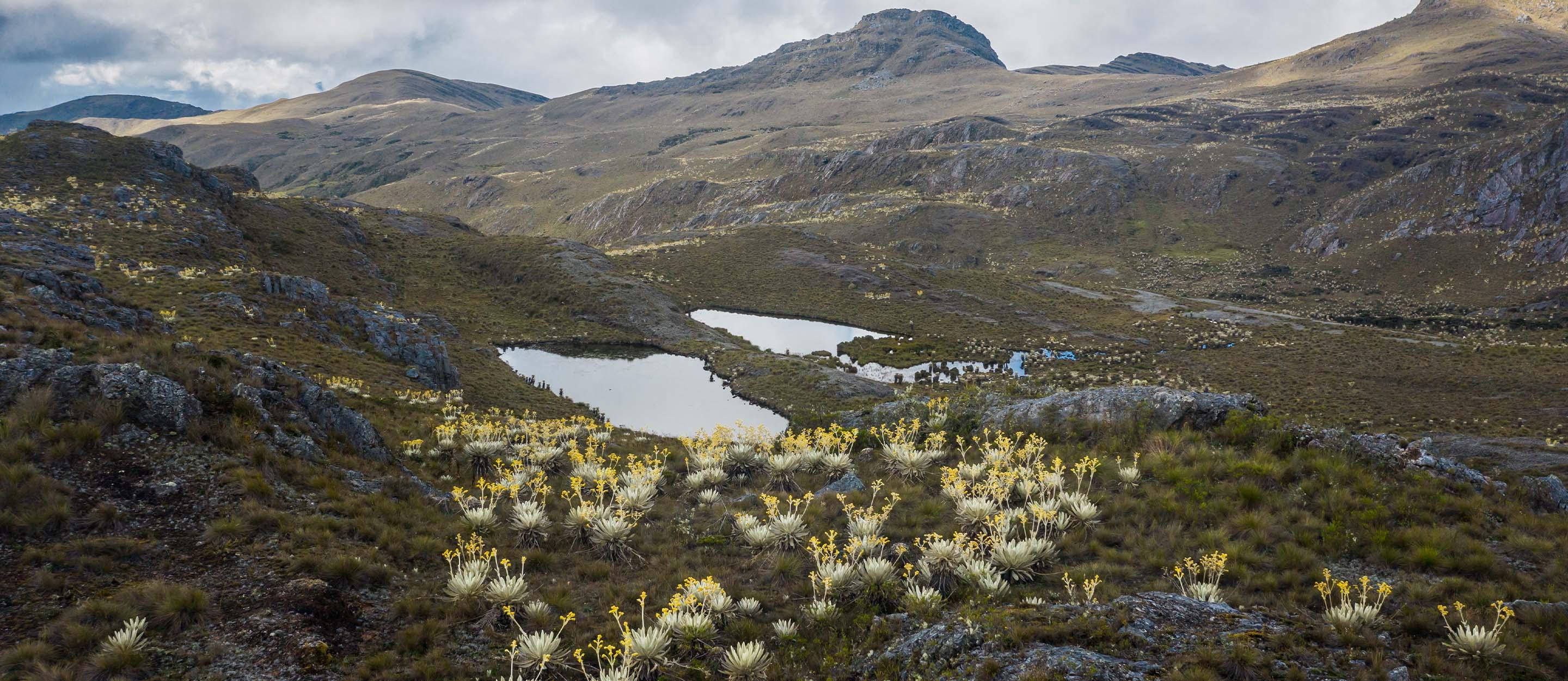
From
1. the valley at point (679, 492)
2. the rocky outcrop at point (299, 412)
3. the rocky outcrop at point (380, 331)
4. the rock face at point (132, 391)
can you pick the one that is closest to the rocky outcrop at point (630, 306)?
the valley at point (679, 492)

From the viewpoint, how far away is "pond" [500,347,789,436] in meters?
36.2

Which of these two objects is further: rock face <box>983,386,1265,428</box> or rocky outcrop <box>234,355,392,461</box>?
rock face <box>983,386,1265,428</box>

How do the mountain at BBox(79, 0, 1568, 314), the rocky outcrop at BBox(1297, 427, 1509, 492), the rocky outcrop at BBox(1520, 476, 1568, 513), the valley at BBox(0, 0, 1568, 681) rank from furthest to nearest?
the mountain at BBox(79, 0, 1568, 314), the rocky outcrop at BBox(1297, 427, 1509, 492), the rocky outcrop at BBox(1520, 476, 1568, 513), the valley at BBox(0, 0, 1568, 681)

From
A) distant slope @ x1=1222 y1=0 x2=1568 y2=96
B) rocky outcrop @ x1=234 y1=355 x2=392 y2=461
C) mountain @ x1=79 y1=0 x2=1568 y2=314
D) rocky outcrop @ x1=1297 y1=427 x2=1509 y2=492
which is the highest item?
distant slope @ x1=1222 y1=0 x2=1568 y2=96

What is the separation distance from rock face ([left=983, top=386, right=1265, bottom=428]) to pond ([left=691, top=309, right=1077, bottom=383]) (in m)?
30.8

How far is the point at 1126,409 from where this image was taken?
570 inches

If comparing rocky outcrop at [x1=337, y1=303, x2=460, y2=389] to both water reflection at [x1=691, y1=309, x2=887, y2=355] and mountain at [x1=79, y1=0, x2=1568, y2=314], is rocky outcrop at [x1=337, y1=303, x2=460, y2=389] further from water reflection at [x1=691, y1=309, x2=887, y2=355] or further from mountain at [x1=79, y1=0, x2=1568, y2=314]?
mountain at [x1=79, y1=0, x2=1568, y2=314]

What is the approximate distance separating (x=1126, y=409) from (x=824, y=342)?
1769 inches

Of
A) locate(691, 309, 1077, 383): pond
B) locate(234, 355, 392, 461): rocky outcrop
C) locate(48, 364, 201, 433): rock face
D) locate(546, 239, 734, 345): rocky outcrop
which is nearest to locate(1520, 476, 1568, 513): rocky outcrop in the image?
locate(234, 355, 392, 461): rocky outcrop

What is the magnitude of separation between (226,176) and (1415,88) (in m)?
224

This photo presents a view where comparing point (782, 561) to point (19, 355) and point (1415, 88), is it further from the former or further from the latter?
point (1415, 88)

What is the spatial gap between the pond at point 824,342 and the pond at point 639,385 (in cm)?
1053

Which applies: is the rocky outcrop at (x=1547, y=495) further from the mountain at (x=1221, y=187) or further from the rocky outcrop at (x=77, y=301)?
the mountain at (x=1221, y=187)

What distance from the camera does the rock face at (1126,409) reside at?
1375cm
